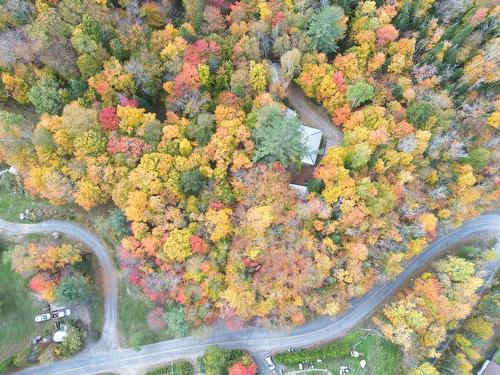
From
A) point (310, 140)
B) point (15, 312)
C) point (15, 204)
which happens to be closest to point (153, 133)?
point (310, 140)

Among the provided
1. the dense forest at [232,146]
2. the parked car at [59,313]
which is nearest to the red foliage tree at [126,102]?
the dense forest at [232,146]

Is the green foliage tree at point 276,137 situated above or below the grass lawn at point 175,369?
above

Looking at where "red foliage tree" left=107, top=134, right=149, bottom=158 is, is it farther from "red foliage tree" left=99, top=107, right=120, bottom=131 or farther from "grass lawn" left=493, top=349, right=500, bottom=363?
"grass lawn" left=493, top=349, right=500, bottom=363

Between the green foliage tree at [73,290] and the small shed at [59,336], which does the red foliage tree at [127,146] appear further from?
the small shed at [59,336]

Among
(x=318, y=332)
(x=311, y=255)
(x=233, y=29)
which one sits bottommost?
(x=318, y=332)

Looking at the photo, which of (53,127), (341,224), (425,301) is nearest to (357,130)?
(341,224)

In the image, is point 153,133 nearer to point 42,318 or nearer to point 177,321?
point 177,321

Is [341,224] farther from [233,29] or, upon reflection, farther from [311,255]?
[233,29]

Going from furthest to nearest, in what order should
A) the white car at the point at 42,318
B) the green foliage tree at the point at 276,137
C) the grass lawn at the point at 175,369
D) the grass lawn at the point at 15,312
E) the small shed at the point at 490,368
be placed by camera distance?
the small shed at the point at 490,368 < the grass lawn at the point at 175,369 < the white car at the point at 42,318 < the grass lawn at the point at 15,312 < the green foliage tree at the point at 276,137
